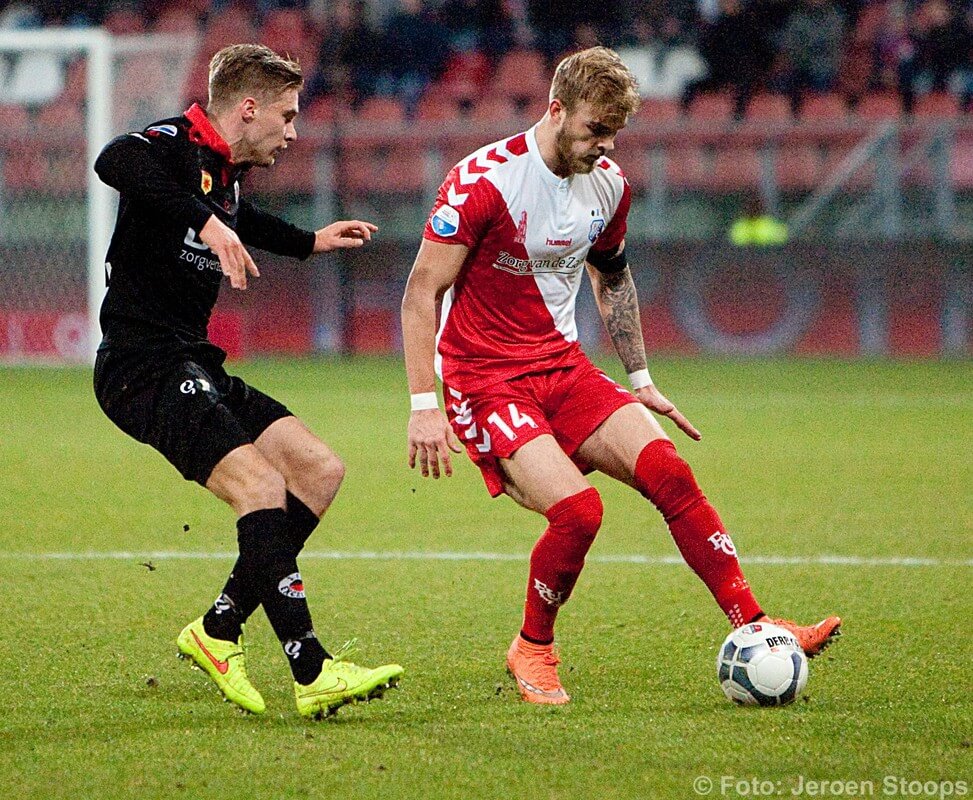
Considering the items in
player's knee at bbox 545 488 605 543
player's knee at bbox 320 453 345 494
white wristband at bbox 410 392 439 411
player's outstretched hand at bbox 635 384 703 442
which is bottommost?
player's knee at bbox 545 488 605 543

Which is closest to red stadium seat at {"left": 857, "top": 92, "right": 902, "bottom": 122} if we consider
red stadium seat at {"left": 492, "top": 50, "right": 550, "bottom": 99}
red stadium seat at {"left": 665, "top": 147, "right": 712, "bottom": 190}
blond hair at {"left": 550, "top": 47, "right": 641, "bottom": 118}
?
red stadium seat at {"left": 665, "top": 147, "right": 712, "bottom": 190}

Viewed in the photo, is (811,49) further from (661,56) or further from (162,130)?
(162,130)

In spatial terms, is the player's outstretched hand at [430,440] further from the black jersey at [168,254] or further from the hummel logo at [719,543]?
the hummel logo at [719,543]

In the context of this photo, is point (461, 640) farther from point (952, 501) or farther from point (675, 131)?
point (675, 131)

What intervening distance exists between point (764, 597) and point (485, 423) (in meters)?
1.85

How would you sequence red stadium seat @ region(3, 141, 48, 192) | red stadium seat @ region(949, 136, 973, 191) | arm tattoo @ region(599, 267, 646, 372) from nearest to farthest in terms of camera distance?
arm tattoo @ region(599, 267, 646, 372), red stadium seat @ region(949, 136, 973, 191), red stadium seat @ region(3, 141, 48, 192)

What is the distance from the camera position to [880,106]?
20000 millimetres

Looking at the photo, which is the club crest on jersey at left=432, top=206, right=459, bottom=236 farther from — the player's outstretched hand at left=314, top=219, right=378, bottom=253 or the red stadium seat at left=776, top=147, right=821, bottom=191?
the red stadium seat at left=776, top=147, right=821, bottom=191

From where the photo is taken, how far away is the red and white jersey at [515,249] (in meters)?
4.69

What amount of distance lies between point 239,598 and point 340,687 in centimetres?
64

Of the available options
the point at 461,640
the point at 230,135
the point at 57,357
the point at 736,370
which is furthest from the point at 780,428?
the point at 57,357

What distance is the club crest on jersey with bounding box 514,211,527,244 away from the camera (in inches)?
186

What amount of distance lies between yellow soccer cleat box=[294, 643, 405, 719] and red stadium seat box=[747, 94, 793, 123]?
1663 cm

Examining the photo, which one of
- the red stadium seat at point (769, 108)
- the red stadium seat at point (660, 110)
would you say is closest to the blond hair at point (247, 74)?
the red stadium seat at point (660, 110)
